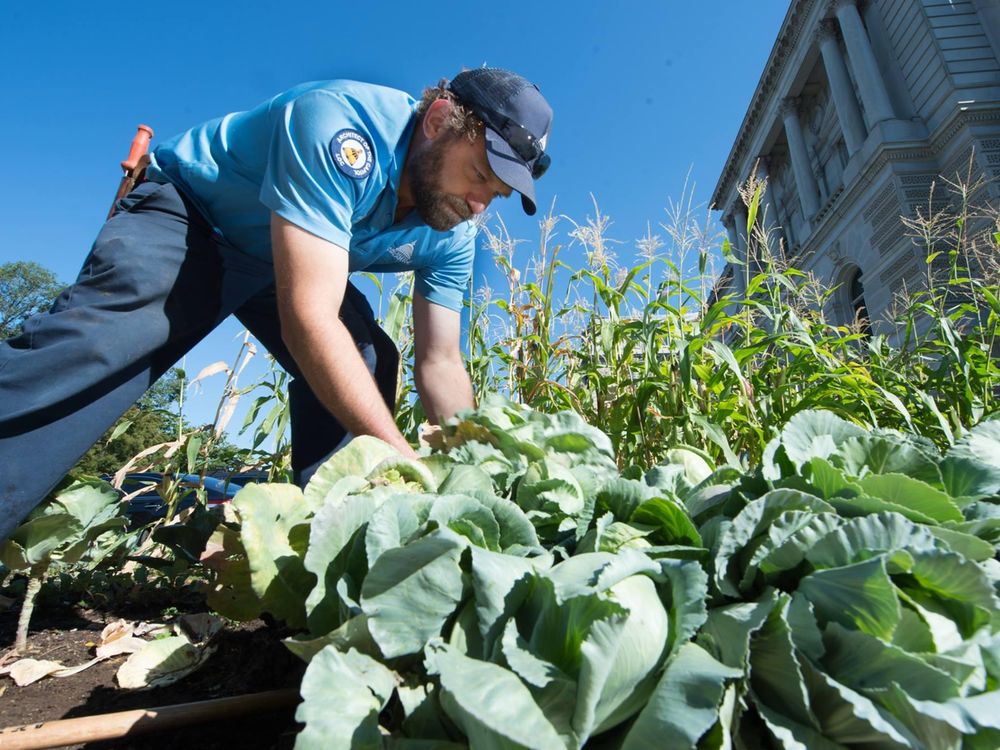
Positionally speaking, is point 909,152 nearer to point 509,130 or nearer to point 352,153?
point 509,130

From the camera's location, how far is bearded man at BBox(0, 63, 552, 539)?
1.44m

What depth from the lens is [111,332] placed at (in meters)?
1.51

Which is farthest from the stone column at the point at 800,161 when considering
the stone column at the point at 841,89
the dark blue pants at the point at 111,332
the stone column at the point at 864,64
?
the dark blue pants at the point at 111,332

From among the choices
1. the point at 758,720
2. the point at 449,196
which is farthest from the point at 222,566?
the point at 449,196

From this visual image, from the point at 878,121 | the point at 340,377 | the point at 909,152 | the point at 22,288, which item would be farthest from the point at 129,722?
the point at 22,288

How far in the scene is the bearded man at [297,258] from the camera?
1438 mm

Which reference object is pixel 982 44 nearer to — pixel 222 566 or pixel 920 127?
pixel 920 127

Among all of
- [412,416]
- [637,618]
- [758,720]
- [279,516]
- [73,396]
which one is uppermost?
[412,416]

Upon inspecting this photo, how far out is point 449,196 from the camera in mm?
1922

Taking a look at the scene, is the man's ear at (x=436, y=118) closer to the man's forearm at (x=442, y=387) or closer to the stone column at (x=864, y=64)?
the man's forearm at (x=442, y=387)

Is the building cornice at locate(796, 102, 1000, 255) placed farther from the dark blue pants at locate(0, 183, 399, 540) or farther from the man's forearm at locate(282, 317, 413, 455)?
the man's forearm at locate(282, 317, 413, 455)

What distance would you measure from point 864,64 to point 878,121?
223 centimetres

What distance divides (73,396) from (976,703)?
5.87ft

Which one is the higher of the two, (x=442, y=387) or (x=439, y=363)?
(x=439, y=363)
